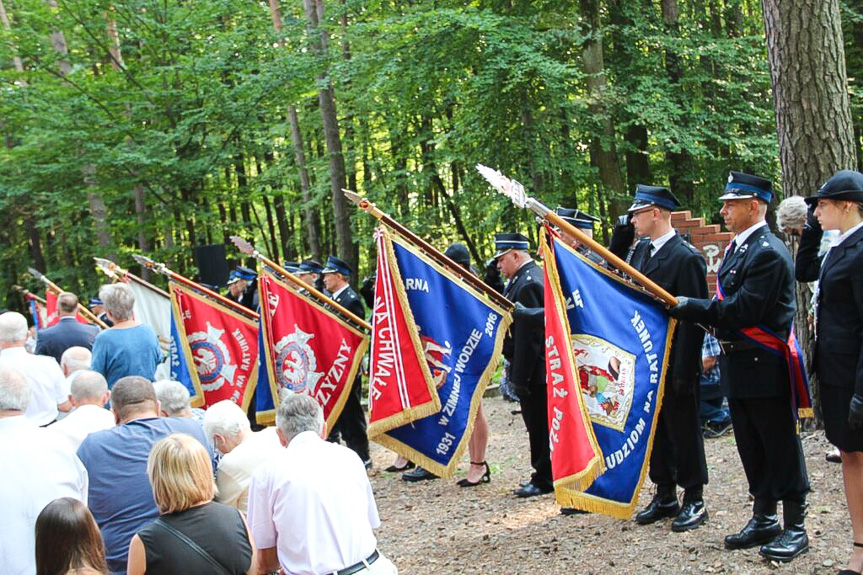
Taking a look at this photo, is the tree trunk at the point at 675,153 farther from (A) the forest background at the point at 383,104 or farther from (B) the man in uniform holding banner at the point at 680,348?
(B) the man in uniform holding banner at the point at 680,348

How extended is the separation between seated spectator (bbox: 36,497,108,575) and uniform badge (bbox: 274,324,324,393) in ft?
15.4

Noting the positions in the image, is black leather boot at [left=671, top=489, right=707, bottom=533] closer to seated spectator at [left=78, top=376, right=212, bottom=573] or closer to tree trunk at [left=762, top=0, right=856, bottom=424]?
tree trunk at [left=762, top=0, right=856, bottom=424]

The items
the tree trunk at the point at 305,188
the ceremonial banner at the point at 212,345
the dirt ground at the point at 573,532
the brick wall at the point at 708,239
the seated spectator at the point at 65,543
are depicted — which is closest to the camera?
the seated spectator at the point at 65,543

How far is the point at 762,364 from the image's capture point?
4613mm

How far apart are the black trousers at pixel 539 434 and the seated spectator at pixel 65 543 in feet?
13.8

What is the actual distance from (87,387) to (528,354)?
313 cm

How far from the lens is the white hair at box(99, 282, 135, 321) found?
6.71 m

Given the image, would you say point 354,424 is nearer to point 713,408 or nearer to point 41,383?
point 41,383

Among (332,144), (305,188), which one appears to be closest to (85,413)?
Answer: (332,144)

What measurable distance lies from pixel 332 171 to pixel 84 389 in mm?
10514

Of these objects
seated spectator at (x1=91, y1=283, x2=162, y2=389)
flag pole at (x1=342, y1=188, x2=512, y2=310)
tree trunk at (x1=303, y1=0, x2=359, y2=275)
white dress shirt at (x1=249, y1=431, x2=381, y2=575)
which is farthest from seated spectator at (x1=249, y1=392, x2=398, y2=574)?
tree trunk at (x1=303, y1=0, x2=359, y2=275)

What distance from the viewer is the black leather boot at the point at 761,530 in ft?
15.5

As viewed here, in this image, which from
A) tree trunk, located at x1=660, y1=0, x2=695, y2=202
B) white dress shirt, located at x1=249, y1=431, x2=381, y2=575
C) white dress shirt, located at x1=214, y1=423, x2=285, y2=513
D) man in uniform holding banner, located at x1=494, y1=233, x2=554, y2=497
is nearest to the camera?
white dress shirt, located at x1=249, y1=431, x2=381, y2=575

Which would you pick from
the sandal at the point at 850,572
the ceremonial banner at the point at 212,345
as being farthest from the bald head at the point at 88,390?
the sandal at the point at 850,572
